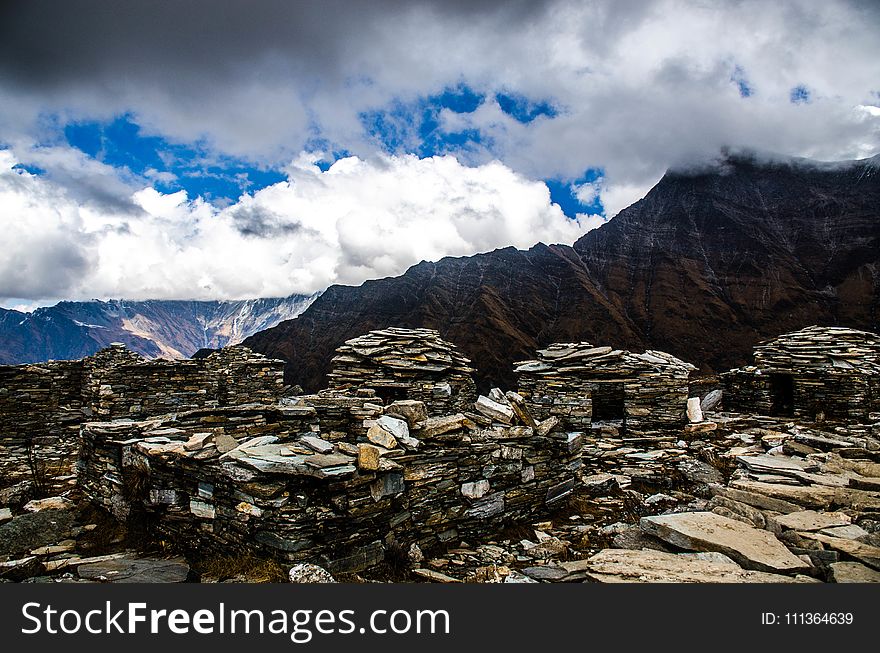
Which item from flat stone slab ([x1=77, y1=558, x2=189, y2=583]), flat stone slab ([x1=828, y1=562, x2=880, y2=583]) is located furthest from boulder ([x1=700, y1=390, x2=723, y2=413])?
flat stone slab ([x1=77, y1=558, x2=189, y2=583])

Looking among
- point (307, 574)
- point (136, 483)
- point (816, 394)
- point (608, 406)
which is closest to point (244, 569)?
point (307, 574)

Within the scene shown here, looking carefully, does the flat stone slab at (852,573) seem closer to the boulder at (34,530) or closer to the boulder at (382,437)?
the boulder at (382,437)

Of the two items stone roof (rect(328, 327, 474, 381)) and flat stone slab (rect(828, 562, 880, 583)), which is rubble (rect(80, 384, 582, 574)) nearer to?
flat stone slab (rect(828, 562, 880, 583))

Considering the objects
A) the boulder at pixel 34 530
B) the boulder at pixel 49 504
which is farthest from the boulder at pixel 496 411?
the boulder at pixel 49 504

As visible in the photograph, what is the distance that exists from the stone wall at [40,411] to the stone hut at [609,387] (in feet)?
46.5

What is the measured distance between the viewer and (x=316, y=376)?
60844mm

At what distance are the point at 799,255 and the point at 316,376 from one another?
67584mm

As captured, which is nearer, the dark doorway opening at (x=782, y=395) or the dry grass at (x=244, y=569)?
the dry grass at (x=244, y=569)

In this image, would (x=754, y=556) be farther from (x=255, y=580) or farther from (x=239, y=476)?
(x=239, y=476)

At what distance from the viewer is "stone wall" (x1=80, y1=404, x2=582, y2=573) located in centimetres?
548

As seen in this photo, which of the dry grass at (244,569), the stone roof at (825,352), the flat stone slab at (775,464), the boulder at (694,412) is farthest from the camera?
the stone roof at (825,352)

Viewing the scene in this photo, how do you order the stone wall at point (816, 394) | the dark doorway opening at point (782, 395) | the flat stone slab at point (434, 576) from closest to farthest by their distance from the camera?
the flat stone slab at point (434, 576) → the stone wall at point (816, 394) → the dark doorway opening at point (782, 395)

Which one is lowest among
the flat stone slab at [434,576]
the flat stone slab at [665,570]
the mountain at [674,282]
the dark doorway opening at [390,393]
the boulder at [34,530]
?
the flat stone slab at [434,576]

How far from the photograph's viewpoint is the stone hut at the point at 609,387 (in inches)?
499
